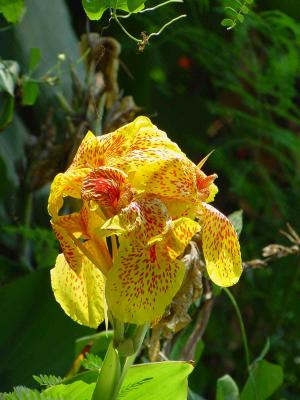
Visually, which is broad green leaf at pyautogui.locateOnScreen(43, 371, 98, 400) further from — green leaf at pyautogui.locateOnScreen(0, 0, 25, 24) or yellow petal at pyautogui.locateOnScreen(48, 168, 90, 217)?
green leaf at pyautogui.locateOnScreen(0, 0, 25, 24)

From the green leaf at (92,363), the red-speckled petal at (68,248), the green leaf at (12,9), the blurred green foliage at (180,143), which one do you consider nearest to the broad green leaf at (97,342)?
the blurred green foliage at (180,143)

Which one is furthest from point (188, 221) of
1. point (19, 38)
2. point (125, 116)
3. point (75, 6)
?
point (75, 6)

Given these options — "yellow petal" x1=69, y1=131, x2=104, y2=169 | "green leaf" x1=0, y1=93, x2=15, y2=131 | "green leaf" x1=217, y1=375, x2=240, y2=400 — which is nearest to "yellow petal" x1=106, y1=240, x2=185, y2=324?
"yellow petal" x1=69, y1=131, x2=104, y2=169

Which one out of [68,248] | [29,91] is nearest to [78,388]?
[68,248]

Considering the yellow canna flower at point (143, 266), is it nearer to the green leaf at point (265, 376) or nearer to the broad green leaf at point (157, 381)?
the broad green leaf at point (157, 381)

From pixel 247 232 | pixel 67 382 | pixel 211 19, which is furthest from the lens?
pixel 211 19

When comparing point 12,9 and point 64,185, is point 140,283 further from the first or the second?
point 12,9

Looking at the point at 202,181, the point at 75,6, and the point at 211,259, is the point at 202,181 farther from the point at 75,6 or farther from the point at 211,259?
the point at 75,6
